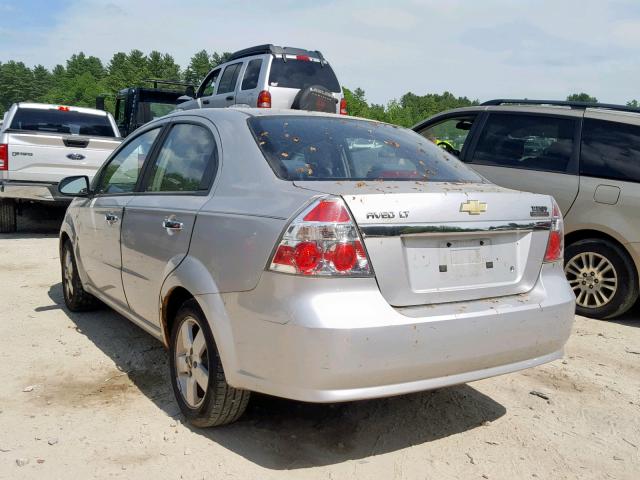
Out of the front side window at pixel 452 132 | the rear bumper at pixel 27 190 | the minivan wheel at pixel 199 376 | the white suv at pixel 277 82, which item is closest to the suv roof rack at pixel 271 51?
the white suv at pixel 277 82

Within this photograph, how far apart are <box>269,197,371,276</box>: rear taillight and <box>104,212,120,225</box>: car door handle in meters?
1.89

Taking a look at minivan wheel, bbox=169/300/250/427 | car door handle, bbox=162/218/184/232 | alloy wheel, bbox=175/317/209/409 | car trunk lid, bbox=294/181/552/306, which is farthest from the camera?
car door handle, bbox=162/218/184/232

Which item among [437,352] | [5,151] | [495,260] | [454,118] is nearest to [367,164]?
[495,260]

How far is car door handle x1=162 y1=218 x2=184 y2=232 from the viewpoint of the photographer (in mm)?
3246

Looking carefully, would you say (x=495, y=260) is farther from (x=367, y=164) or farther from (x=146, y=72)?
(x=146, y=72)

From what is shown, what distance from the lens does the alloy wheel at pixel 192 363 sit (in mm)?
3105

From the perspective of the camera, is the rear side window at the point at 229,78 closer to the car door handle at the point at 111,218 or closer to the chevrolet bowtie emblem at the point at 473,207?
the car door handle at the point at 111,218

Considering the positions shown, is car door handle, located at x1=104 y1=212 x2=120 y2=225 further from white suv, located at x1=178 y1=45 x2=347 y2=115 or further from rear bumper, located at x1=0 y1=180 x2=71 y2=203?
white suv, located at x1=178 y1=45 x2=347 y2=115

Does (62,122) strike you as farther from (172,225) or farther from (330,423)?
(330,423)

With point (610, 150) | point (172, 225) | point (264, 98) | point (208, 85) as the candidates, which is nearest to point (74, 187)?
point (172, 225)

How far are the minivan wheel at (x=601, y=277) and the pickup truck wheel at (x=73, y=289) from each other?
4223mm


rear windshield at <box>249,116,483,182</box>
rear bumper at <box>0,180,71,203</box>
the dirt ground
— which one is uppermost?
rear windshield at <box>249,116,483,182</box>

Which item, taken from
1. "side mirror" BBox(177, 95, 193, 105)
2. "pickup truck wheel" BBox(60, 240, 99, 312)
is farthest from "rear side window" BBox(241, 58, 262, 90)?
"pickup truck wheel" BBox(60, 240, 99, 312)

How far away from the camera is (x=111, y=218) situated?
413 cm
